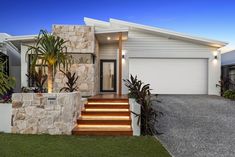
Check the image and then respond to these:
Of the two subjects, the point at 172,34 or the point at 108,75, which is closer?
the point at 172,34

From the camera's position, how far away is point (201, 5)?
1540cm

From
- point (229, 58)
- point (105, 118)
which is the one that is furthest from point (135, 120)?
point (229, 58)

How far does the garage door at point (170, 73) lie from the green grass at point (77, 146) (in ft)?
27.7

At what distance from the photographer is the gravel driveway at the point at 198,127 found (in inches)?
243

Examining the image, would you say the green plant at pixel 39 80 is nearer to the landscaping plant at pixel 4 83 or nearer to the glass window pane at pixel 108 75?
the landscaping plant at pixel 4 83

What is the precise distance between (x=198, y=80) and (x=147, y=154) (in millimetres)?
10893

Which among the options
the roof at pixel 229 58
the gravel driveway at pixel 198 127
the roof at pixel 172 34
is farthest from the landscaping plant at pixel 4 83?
the roof at pixel 229 58

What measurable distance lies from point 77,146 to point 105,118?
2467 millimetres

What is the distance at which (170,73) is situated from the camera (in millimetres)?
15438

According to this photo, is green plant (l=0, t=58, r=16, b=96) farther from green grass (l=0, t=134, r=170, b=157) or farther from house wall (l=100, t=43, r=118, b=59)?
house wall (l=100, t=43, r=118, b=59)

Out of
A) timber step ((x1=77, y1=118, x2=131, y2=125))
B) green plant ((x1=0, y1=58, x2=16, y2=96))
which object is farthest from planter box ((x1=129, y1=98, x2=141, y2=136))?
green plant ((x1=0, y1=58, x2=16, y2=96))

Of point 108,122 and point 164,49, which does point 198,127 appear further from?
point 164,49

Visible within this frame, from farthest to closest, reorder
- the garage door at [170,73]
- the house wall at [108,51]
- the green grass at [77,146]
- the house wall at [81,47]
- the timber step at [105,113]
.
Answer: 1. the house wall at [108,51]
2. the garage door at [170,73]
3. the house wall at [81,47]
4. the timber step at [105,113]
5. the green grass at [77,146]

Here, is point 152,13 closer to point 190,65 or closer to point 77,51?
point 190,65
